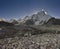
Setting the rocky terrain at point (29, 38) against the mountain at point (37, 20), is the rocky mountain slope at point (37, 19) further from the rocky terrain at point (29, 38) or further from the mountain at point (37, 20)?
the rocky terrain at point (29, 38)

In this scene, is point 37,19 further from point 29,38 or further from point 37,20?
point 29,38

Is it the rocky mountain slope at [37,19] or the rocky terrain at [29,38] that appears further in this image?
the rocky mountain slope at [37,19]

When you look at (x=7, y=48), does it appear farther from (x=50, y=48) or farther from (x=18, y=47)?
(x=50, y=48)

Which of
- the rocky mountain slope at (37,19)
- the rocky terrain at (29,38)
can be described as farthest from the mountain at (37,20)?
the rocky terrain at (29,38)

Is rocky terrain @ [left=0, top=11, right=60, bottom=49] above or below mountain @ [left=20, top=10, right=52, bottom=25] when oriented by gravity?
below

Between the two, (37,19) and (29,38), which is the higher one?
(37,19)

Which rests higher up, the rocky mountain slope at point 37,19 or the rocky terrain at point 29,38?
the rocky mountain slope at point 37,19

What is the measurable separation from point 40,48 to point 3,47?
9.91 ft

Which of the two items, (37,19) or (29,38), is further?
(37,19)

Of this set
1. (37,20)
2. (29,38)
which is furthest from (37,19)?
(29,38)

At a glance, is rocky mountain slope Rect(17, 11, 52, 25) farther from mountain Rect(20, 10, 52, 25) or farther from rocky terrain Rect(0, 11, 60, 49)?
rocky terrain Rect(0, 11, 60, 49)

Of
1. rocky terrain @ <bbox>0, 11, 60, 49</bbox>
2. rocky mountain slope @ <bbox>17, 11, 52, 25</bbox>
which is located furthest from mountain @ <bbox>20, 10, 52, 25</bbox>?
rocky terrain @ <bbox>0, 11, 60, 49</bbox>

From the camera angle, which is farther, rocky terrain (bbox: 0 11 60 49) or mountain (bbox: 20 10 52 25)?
mountain (bbox: 20 10 52 25)

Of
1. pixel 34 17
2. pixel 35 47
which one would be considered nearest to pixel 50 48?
pixel 35 47
